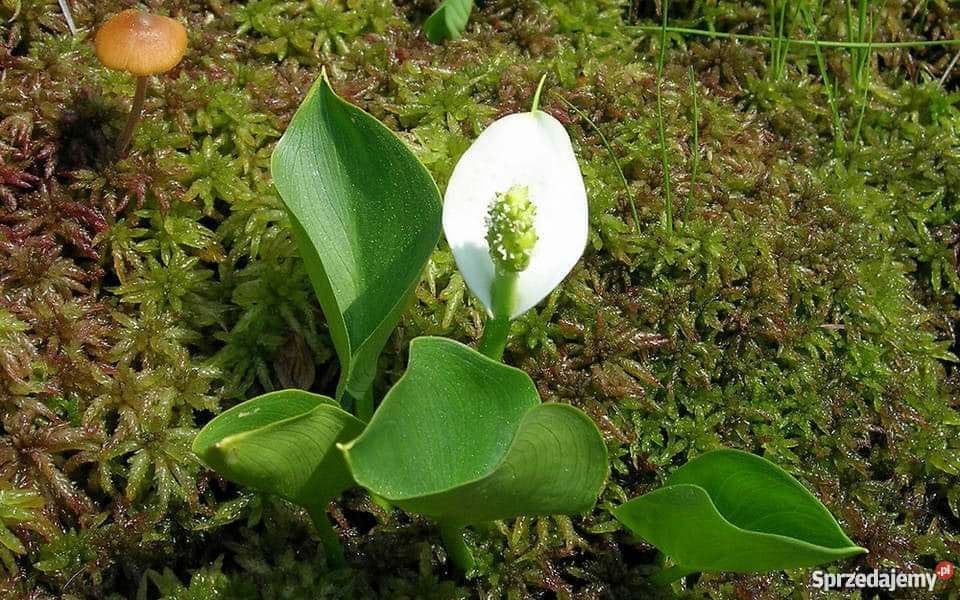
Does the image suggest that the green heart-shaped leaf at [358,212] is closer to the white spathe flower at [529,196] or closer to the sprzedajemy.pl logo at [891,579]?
the white spathe flower at [529,196]

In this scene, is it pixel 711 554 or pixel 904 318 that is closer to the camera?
pixel 711 554

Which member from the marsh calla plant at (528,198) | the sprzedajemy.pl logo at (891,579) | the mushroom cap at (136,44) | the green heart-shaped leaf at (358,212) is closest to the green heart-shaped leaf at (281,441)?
the green heart-shaped leaf at (358,212)

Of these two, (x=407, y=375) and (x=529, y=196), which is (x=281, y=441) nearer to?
(x=407, y=375)

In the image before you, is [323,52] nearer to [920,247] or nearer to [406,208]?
[406,208]

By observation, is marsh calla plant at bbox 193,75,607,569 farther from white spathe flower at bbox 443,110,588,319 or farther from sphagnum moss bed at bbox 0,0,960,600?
sphagnum moss bed at bbox 0,0,960,600

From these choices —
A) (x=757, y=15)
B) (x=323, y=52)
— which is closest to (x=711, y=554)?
(x=323, y=52)
